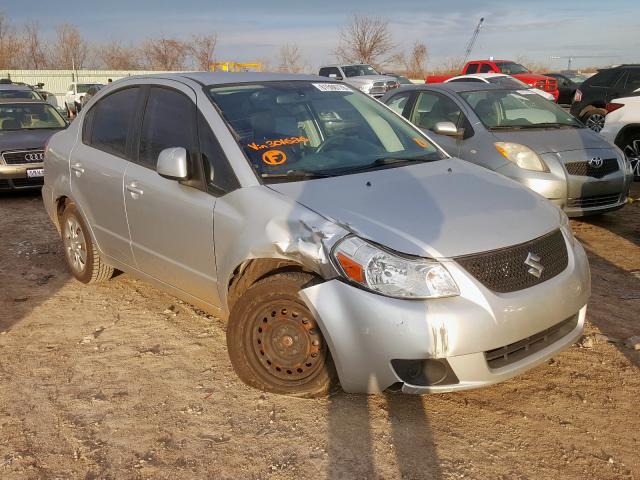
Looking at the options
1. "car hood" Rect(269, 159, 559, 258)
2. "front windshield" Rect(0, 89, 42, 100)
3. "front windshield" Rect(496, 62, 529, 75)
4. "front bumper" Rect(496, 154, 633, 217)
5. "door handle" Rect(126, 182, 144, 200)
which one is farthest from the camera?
"front windshield" Rect(496, 62, 529, 75)

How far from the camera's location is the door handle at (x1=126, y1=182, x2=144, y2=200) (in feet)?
13.4

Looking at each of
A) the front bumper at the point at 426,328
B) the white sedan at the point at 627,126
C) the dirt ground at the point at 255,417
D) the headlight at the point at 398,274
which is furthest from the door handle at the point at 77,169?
the white sedan at the point at 627,126

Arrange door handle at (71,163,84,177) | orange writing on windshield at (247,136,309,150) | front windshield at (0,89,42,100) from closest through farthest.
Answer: orange writing on windshield at (247,136,309,150), door handle at (71,163,84,177), front windshield at (0,89,42,100)

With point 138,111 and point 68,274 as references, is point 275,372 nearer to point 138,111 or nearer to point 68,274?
point 138,111

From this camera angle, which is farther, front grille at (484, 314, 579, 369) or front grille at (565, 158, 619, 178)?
front grille at (565, 158, 619, 178)

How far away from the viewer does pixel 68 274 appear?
562 centimetres

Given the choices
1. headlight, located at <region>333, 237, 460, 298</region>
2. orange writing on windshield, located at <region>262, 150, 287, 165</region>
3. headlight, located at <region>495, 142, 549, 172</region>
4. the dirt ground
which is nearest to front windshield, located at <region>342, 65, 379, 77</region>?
headlight, located at <region>495, 142, 549, 172</region>

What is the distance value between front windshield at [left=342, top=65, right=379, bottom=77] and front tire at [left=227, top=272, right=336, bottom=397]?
22379mm

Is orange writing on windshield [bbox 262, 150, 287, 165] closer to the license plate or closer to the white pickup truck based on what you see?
the license plate

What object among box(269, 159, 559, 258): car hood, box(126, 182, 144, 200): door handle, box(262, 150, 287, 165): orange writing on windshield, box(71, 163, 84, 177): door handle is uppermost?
box(262, 150, 287, 165): orange writing on windshield

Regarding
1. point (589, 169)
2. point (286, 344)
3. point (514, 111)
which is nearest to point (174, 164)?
point (286, 344)

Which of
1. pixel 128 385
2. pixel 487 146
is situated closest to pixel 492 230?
pixel 128 385

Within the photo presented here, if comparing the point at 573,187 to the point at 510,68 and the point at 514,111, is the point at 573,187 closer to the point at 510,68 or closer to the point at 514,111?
the point at 514,111

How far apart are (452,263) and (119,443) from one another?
182 centimetres
